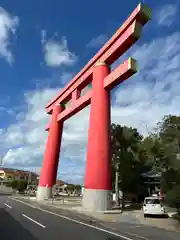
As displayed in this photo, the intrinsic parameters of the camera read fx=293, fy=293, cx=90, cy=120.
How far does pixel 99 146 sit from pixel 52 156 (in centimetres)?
1468

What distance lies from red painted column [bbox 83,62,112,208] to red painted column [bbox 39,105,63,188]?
1295 centimetres

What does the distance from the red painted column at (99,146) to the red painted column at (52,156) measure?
12947 mm

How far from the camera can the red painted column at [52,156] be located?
36750mm

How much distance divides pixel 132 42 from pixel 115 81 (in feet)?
10.8

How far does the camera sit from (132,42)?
22562 mm

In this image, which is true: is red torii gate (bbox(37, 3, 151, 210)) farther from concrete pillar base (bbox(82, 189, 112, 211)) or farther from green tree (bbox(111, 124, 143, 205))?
green tree (bbox(111, 124, 143, 205))

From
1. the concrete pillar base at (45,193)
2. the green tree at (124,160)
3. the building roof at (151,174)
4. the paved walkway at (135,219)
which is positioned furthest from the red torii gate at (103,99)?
the concrete pillar base at (45,193)

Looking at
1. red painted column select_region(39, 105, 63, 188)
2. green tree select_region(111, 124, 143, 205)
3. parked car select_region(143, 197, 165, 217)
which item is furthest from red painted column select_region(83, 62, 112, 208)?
red painted column select_region(39, 105, 63, 188)

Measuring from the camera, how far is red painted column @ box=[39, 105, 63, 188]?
36750 millimetres

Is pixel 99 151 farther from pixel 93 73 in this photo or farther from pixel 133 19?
pixel 133 19

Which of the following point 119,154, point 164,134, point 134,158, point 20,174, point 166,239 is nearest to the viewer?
point 166,239

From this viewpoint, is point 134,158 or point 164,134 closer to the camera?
point 164,134

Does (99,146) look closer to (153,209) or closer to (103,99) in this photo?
(103,99)

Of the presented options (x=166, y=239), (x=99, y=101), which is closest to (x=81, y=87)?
(x=99, y=101)
